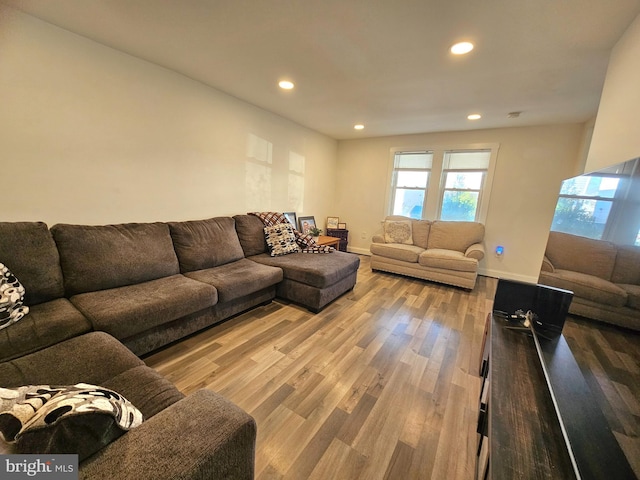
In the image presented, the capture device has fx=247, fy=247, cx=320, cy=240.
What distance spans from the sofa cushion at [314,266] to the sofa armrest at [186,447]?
1.76 metres

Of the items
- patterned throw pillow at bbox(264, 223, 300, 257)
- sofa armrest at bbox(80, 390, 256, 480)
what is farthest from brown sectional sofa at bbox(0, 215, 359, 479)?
patterned throw pillow at bbox(264, 223, 300, 257)

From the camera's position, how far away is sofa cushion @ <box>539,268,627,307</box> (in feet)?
2.80

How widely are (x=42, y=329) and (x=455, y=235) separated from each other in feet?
15.2

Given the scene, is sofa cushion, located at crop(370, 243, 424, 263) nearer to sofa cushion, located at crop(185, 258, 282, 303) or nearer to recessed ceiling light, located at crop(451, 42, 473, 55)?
sofa cushion, located at crop(185, 258, 282, 303)

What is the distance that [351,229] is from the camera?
5.42 meters

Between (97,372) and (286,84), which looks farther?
(286,84)

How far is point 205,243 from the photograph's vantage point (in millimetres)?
2607

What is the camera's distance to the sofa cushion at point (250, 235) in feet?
10.2

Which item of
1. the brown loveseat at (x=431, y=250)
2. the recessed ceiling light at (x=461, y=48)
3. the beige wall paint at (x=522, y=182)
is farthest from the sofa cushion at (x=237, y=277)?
the beige wall paint at (x=522, y=182)

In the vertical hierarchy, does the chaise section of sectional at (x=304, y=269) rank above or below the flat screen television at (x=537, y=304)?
below

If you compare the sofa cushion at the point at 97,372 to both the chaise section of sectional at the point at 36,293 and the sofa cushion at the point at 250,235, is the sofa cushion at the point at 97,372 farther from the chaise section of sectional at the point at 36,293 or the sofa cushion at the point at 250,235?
the sofa cushion at the point at 250,235

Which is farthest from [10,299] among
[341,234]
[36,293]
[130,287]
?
[341,234]

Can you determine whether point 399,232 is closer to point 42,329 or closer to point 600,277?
point 600,277

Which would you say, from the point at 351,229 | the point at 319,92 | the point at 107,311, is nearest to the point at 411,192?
the point at 351,229
